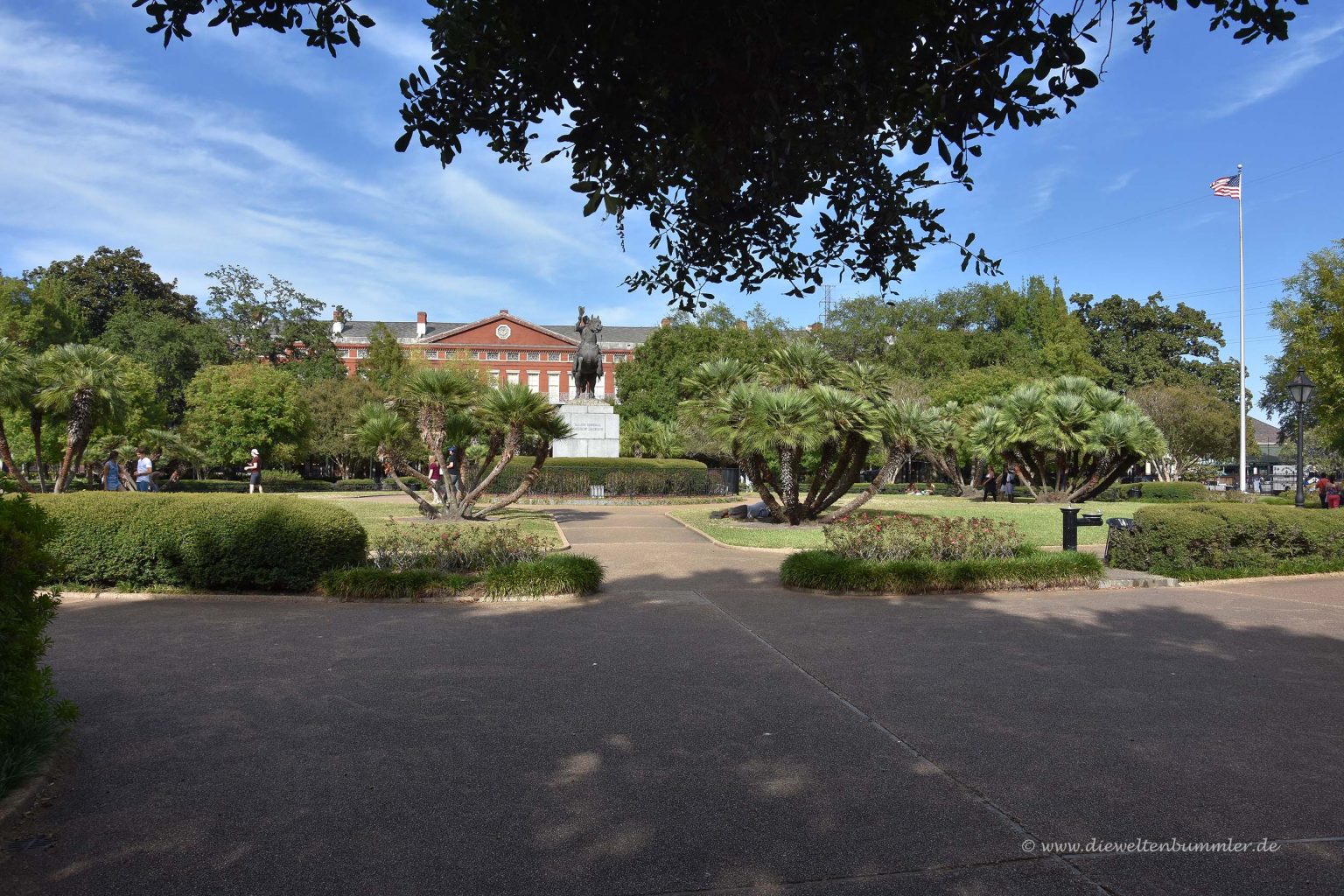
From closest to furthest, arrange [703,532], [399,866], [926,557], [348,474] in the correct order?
[399,866], [926,557], [703,532], [348,474]

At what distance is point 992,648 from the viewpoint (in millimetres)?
7371

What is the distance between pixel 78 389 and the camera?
821 inches

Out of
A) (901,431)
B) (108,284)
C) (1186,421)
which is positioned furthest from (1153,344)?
(108,284)

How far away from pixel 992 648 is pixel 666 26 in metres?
5.84

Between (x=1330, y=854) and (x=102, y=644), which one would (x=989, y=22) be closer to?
(x=1330, y=854)

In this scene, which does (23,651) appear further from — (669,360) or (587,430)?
(669,360)

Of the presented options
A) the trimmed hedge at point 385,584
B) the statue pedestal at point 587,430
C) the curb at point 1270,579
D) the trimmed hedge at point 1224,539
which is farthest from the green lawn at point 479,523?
the curb at point 1270,579

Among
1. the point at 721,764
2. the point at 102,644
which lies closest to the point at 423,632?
the point at 102,644

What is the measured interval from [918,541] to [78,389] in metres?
20.3

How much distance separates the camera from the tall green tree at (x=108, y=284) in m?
57.2

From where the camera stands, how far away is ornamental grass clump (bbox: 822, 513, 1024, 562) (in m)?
11.9

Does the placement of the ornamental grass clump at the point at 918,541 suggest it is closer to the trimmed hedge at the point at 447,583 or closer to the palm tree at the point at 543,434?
the trimmed hedge at the point at 447,583

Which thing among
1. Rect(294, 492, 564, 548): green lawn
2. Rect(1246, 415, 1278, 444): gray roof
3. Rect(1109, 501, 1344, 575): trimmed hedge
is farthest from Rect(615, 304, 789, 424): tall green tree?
Rect(1246, 415, 1278, 444): gray roof

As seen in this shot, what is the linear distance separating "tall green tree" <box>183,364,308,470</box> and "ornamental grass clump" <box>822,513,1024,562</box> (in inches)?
1648
